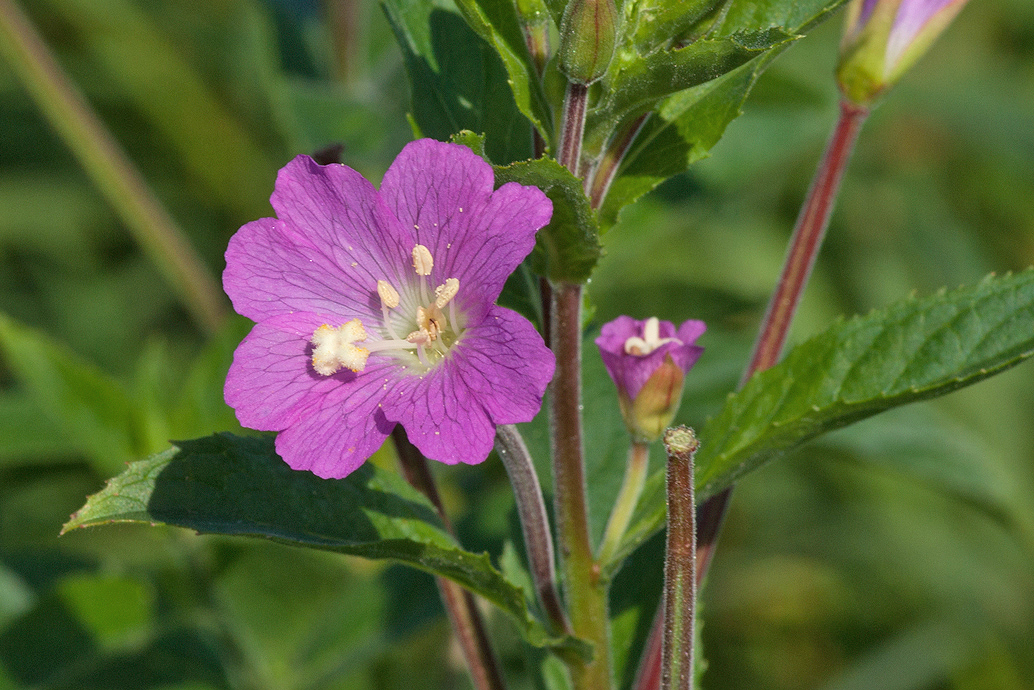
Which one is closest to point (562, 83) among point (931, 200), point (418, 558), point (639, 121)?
point (639, 121)

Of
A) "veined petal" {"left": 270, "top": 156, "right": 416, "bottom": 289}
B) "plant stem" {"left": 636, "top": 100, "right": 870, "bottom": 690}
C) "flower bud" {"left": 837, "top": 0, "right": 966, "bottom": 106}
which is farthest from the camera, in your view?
"flower bud" {"left": 837, "top": 0, "right": 966, "bottom": 106}

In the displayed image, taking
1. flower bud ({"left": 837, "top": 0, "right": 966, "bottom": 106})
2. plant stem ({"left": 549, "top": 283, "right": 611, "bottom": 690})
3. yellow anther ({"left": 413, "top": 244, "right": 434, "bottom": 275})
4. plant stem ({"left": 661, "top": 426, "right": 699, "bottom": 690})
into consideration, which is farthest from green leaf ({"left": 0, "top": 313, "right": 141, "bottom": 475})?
flower bud ({"left": 837, "top": 0, "right": 966, "bottom": 106})

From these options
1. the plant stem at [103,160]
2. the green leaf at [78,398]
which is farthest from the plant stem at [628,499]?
the plant stem at [103,160]

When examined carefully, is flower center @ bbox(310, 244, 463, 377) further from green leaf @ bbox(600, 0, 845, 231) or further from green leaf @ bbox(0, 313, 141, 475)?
green leaf @ bbox(0, 313, 141, 475)

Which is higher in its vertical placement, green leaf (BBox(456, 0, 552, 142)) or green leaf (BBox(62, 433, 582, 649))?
green leaf (BBox(456, 0, 552, 142))

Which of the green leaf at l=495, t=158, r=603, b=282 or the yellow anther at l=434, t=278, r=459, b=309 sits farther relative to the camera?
the yellow anther at l=434, t=278, r=459, b=309

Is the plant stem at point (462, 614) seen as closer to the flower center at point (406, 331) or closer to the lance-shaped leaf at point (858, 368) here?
the flower center at point (406, 331)
